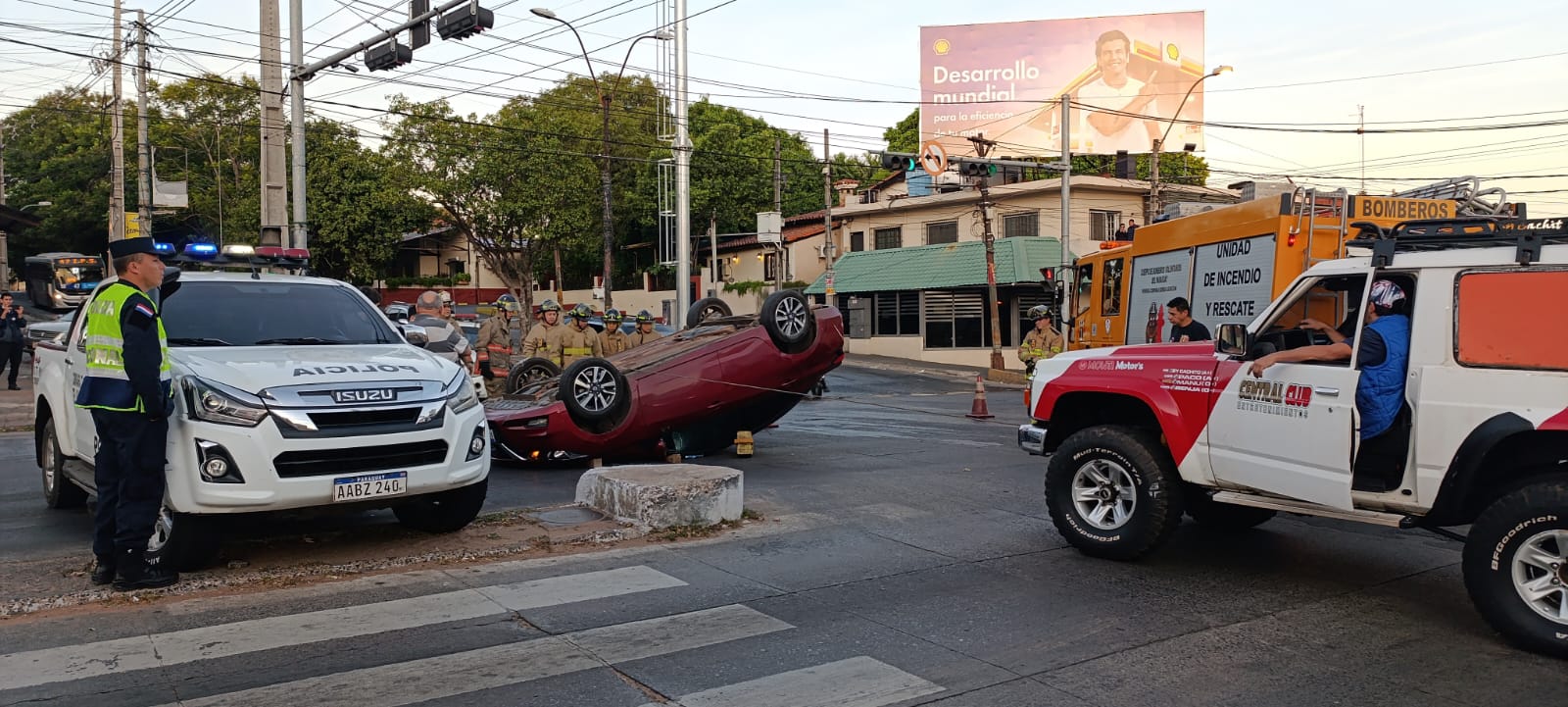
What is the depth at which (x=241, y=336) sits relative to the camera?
6973 mm

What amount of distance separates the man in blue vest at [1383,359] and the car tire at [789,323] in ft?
19.4

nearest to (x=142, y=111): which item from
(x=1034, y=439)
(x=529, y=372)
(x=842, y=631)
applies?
(x=529, y=372)

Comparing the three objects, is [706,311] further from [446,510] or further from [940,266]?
[940,266]

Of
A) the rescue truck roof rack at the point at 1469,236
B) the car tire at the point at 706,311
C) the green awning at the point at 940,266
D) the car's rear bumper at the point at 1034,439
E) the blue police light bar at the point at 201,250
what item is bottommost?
the car's rear bumper at the point at 1034,439

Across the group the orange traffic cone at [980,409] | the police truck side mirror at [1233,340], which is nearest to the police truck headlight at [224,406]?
the police truck side mirror at [1233,340]

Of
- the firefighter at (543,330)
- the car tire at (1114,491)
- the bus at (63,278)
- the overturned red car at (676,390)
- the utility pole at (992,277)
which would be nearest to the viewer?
the car tire at (1114,491)

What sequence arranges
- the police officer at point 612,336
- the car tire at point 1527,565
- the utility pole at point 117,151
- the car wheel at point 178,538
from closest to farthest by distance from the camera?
1. the car tire at point 1527,565
2. the car wheel at point 178,538
3. the police officer at point 612,336
4. the utility pole at point 117,151

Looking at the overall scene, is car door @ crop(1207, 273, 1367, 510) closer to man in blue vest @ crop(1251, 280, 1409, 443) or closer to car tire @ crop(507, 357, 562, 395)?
man in blue vest @ crop(1251, 280, 1409, 443)

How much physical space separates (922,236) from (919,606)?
1382 inches

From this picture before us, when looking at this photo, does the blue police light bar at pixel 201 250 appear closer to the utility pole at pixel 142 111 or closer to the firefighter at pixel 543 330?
the firefighter at pixel 543 330

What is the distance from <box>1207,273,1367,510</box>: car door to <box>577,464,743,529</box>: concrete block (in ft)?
11.0

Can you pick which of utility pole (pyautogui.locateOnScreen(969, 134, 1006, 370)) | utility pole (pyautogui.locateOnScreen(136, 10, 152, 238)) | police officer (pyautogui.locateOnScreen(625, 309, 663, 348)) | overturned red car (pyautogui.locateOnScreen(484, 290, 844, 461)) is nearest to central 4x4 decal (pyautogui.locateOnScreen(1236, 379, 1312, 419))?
overturned red car (pyautogui.locateOnScreen(484, 290, 844, 461))

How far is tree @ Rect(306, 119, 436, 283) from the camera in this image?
48062 millimetres

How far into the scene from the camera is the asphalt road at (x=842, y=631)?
458cm
